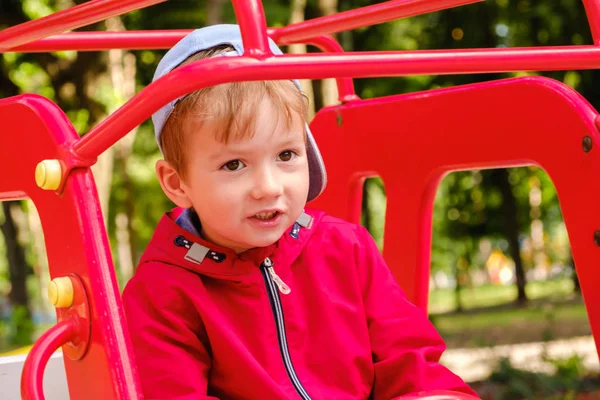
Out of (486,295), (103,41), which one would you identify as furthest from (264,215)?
(486,295)

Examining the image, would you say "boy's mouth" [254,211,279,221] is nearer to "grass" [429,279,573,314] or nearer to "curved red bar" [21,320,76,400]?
"curved red bar" [21,320,76,400]

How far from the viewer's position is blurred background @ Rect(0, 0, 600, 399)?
665 cm

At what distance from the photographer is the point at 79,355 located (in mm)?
1508

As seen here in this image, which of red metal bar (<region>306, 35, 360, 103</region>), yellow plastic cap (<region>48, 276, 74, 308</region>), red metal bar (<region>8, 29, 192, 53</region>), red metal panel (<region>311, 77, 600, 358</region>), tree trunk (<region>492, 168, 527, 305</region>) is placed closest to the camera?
yellow plastic cap (<region>48, 276, 74, 308</region>)

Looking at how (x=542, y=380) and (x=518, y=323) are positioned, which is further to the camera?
(x=518, y=323)

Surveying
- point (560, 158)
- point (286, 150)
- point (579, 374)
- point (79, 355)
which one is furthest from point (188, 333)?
point (579, 374)

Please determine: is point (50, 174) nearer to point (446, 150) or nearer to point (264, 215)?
point (264, 215)

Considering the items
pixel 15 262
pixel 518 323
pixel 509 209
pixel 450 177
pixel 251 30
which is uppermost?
pixel 251 30

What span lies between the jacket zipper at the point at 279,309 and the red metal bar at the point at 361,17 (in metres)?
0.62

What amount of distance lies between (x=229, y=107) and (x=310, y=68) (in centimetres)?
41

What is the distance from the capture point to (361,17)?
2264mm

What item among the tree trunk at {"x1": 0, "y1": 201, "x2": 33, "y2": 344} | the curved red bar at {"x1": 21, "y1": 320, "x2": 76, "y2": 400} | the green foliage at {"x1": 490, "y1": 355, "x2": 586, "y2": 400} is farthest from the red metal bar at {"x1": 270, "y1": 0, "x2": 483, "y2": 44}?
the tree trunk at {"x1": 0, "y1": 201, "x2": 33, "y2": 344}

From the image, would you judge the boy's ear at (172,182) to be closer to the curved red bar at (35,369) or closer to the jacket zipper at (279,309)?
the jacket zipper at (279,309)

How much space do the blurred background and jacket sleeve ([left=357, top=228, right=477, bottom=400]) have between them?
3780 mm
